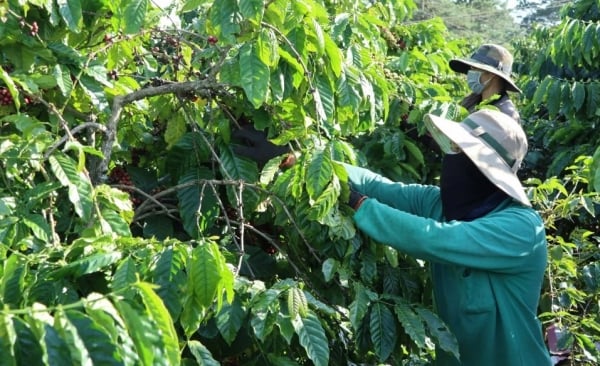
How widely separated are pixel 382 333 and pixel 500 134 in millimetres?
689

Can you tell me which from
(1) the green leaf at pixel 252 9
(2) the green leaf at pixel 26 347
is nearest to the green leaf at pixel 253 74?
(1) the green leaf at pixel 252 9

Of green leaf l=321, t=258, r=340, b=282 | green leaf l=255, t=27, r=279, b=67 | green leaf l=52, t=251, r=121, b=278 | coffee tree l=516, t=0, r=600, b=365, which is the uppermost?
green leaf l=255, t=27, r=279, b=67

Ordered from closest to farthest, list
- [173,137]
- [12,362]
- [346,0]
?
1. [12,362]
2. [173,137]
3. [346,0]

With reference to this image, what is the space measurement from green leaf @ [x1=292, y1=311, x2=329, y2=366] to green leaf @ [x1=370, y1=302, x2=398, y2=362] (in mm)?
370

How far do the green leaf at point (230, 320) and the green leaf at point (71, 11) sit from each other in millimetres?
850

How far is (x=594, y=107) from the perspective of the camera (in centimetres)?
507

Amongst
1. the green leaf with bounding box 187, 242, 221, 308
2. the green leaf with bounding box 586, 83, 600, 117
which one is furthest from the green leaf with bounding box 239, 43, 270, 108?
the green leaf with bounding box 586, 83, 600, 117

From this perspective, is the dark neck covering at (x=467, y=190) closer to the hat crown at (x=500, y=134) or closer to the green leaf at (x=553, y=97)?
the hat crown at (x=500, y=134)

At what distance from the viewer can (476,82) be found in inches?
150

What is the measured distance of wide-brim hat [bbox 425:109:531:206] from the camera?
2.31m

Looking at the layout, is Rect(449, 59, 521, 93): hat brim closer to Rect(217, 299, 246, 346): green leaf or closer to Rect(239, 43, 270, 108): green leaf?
Rect(239, 43, 270, 108): green leaf

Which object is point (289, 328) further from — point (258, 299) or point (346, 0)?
point (346, 0)

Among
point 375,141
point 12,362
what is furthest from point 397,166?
point 12,362

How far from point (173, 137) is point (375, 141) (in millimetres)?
1173
